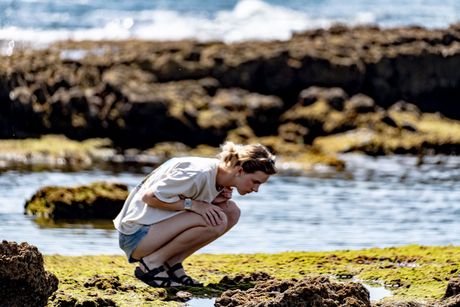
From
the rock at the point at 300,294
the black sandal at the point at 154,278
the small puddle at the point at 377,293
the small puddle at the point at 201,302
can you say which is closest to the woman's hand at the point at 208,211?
the black sandal at the point at 154,278

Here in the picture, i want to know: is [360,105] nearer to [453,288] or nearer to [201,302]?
[201,302]

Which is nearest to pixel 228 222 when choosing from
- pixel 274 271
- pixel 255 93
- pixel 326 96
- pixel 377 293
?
pixel 274 271

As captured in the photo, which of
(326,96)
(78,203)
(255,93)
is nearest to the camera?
(78,203)

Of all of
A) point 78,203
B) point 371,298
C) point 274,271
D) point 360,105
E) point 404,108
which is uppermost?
point 371,298

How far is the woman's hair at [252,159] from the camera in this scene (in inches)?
376

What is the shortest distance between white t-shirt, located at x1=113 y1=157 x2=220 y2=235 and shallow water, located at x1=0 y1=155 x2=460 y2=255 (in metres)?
4.39

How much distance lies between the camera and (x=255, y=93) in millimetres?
40031

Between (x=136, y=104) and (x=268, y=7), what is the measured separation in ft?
128

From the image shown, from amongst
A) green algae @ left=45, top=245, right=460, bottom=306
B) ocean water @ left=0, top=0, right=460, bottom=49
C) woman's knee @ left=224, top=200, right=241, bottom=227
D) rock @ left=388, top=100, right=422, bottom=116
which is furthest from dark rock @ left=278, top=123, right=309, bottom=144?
woman's knee @ left=224, top=200, right=241, bottom=227

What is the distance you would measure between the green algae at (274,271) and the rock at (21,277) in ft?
0.79

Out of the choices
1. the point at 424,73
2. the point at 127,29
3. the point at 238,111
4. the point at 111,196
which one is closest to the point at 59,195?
the point at 111,196

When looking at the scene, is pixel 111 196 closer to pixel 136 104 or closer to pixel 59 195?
pixel 59 195

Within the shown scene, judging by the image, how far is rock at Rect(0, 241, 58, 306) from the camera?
8289 mm

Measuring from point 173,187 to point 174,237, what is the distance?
1.57ft
